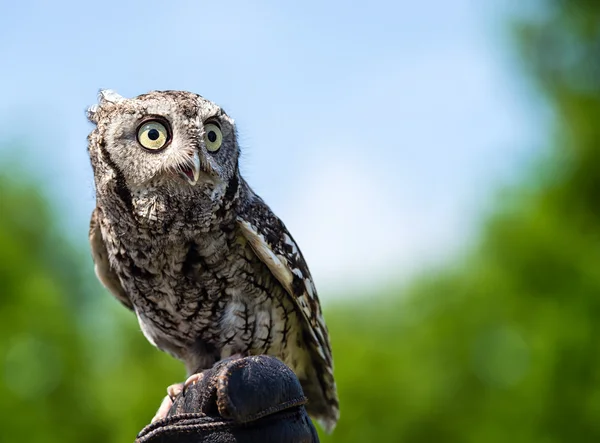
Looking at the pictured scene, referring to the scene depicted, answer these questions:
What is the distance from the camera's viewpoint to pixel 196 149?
229 cm

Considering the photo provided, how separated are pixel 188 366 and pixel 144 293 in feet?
1.42

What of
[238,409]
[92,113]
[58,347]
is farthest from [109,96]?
[58,347]

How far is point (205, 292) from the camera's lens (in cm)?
249

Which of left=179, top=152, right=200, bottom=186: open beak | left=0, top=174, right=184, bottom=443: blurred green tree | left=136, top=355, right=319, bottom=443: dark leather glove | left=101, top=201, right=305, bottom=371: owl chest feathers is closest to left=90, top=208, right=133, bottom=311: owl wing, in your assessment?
left=101, top=201, right=305, bottom=371: owl chest feathers

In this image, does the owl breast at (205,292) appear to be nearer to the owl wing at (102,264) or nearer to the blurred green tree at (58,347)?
the owl wing at (102,264)

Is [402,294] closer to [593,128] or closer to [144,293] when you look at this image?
[593,128]

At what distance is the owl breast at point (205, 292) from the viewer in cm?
244

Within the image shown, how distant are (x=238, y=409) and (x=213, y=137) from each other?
1047 mm

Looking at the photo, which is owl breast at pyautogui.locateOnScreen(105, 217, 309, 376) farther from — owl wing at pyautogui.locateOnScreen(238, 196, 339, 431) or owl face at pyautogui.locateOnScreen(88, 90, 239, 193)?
owl face at pyautogui.locateOnScreen(88, 90, 239, 193)

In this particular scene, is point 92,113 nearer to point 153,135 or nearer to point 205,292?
point 153,135

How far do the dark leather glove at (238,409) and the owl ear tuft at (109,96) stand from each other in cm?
116

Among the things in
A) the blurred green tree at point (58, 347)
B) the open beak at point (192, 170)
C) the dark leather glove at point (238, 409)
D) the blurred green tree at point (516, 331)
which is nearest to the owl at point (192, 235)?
the open beak at point (192, 170)

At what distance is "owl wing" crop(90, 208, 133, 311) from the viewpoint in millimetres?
2775

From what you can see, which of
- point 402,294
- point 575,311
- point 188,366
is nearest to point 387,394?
point 575,311
